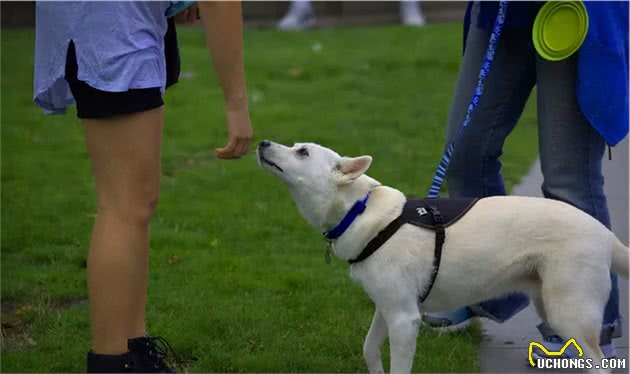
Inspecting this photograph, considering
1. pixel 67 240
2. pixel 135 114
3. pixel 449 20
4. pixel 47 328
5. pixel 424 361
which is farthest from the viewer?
pixel 449 20

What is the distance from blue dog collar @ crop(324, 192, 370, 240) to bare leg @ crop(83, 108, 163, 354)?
0.64 metres

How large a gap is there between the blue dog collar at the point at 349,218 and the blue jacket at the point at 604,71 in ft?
3.40

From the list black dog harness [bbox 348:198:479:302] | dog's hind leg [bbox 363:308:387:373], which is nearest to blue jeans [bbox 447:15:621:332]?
black dog harness [bbox 348:198:479:302]

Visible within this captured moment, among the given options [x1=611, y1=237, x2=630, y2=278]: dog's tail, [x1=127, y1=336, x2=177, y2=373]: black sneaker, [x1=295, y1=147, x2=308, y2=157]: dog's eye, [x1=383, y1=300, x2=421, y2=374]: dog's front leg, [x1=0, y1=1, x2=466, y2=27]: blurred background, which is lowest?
[x1=0, y1=1, x2=466, y2=27]: blurred background

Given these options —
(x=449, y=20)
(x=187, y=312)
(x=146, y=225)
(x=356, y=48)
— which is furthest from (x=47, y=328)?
(x=449, y=20)

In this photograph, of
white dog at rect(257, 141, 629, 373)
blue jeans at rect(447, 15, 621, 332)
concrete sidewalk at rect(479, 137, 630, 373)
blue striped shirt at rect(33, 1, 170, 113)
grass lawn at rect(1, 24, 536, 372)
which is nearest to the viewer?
blue striped shirt at rect(33, 1, 170, 113)

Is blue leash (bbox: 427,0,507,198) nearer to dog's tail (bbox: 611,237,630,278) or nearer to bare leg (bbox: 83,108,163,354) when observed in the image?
dog's tail (bbox: 611,237,630,278)

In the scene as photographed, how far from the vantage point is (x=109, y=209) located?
12.9ft

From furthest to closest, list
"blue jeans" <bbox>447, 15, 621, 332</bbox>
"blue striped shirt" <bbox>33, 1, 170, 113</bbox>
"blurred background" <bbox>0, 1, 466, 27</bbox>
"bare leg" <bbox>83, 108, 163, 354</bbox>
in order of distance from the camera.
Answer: "blurred background" <bbox>0, 1, 466, 27</bbox> → "blue jeans" <bbox>447, 15, 621, 332</bbox> → "bare leg" <bbox>83, 108, 163, 354</bbox> → "blue striped shirt" <bbox>33, 1, 170, 113</bbox>

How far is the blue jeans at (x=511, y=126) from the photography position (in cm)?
455

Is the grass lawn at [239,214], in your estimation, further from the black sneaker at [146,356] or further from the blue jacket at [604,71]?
the blue jacket at [604,71]

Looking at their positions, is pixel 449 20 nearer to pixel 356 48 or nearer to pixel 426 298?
pixel 356 48

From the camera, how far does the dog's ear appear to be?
156 inches

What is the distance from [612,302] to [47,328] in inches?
97.9
